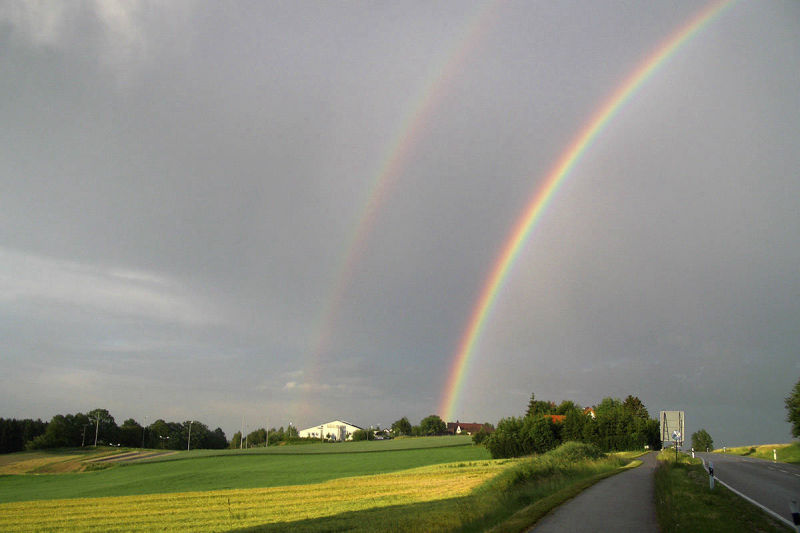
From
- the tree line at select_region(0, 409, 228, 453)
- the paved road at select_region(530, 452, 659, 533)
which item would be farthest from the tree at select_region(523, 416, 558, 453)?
the tree line at select_region(0, 409, 228, 453)

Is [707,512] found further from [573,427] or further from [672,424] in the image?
[573,427]

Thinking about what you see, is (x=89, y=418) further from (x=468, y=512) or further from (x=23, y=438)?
(x=468, y=512)

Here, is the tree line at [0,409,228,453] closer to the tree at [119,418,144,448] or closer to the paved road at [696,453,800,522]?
the tree at [119,418,144,448]

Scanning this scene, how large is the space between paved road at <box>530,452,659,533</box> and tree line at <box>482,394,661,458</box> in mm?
59795

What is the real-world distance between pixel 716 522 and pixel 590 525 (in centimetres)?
320

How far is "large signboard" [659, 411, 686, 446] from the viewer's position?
43.2m

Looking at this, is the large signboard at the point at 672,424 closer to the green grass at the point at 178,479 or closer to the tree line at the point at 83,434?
the green grass at the point at 178,479

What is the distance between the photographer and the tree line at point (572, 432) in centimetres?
8581

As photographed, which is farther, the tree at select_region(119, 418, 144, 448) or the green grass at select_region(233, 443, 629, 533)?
the tree at select_region(119, 418, 144, 448)

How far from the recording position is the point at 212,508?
1410 inches

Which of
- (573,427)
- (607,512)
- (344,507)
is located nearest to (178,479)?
(344,507)

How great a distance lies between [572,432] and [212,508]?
230 ft

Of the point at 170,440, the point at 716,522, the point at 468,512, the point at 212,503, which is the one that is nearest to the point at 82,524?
the point at 212,503

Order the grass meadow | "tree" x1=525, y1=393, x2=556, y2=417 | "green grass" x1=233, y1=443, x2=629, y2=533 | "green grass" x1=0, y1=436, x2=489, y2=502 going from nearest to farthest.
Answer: "green grass" x1=233, y1=443, x2=629, y2=533
the grass meadow
"green grass" x1=0, y1=436, x2=489, y2=502
"tree" x1=525, y1=393, x2=556, y2=417
